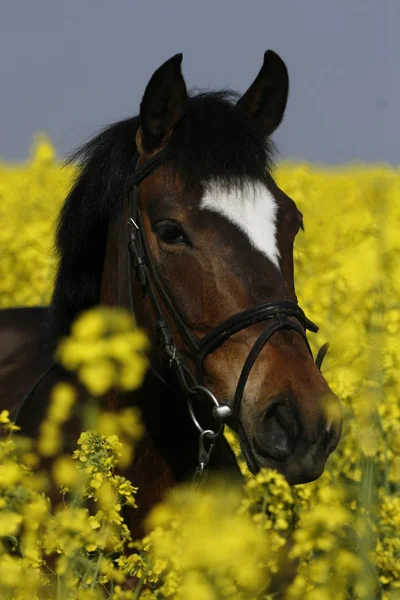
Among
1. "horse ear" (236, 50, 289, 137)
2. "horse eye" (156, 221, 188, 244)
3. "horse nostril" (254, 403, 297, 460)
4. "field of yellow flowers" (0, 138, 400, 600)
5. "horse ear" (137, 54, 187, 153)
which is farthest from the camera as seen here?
"horse ear" (236, 50, 289, 137)

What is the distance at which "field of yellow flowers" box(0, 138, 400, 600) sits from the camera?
7.97ft

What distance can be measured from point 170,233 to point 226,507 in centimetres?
111

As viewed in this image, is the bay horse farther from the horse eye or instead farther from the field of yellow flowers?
the field of yellow flowers

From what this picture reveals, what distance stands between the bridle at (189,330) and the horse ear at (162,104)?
0.08 m


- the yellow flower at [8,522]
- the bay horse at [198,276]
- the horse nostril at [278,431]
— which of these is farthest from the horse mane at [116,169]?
the yellow flower at [8,522]

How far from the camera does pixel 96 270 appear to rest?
3.92 metres

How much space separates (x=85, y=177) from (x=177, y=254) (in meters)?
0.66

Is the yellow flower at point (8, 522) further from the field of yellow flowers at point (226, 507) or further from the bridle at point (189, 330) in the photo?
the bridle at point (189, 330)

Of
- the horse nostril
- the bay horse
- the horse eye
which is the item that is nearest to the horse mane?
the bay horse

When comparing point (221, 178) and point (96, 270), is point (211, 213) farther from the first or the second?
point (96, 270)

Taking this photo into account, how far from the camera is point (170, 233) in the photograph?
3.42m

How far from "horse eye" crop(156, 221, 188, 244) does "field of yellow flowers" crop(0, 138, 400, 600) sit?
29 centimetres

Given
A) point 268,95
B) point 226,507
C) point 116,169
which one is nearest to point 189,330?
point 116,169

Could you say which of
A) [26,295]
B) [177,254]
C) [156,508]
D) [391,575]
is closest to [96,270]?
[177,254]
